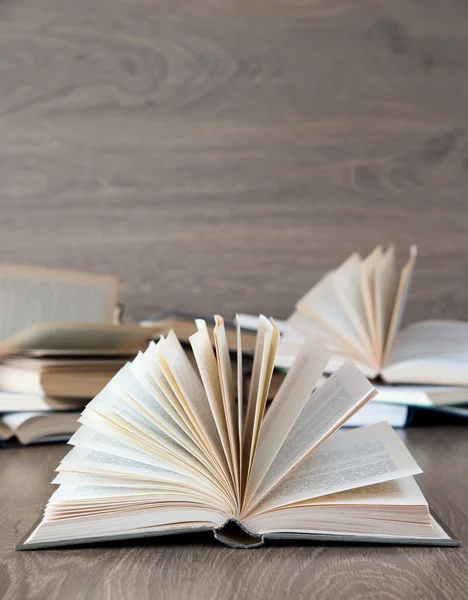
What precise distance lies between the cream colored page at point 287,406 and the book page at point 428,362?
29cm

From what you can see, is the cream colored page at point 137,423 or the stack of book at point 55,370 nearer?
the cream colored page at point 137,423

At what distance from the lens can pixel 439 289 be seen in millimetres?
1715

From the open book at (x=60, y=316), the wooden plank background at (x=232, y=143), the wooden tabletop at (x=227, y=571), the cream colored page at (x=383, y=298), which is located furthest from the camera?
the wooden plank background at (x=232, y=143)

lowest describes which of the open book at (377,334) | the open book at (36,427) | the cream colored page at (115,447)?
the open book at (36,427)

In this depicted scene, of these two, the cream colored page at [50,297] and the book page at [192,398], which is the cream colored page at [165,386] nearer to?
the book page at [192,398]

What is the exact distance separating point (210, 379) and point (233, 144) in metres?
1.21

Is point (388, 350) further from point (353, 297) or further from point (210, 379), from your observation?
point (210, 379)

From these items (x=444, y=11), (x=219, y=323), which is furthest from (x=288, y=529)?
(x=444, y=11)

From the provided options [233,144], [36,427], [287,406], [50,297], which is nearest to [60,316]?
[50,297]

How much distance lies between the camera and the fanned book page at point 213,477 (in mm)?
539

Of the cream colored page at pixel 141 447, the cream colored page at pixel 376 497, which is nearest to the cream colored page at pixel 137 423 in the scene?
the cream colored page at pixel 141 447

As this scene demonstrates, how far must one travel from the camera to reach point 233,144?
169cm

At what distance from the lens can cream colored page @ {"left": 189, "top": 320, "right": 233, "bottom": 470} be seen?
542mm

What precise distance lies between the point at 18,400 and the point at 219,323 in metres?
0.44
